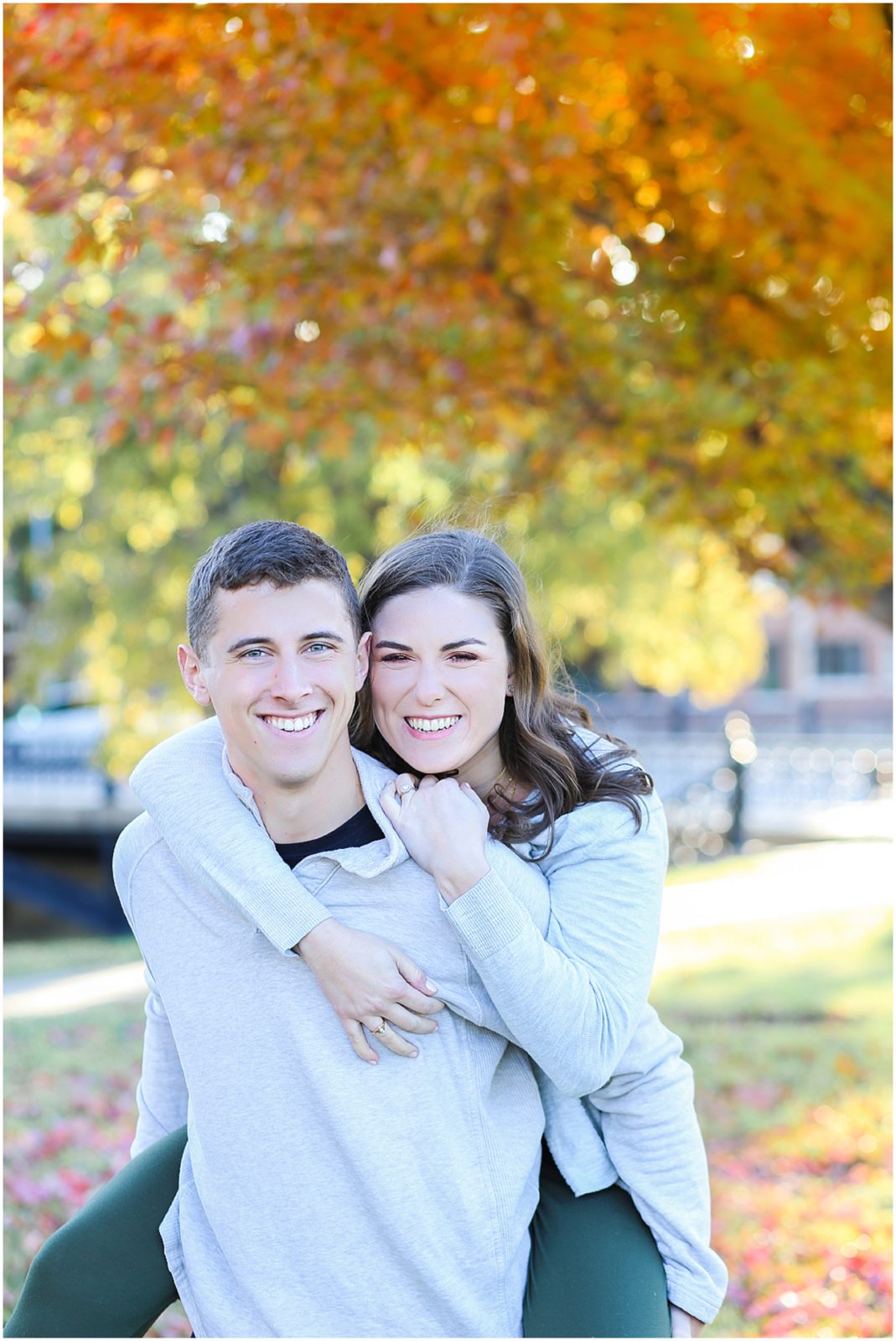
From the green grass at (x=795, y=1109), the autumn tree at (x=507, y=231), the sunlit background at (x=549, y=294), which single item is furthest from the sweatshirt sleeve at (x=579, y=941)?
the green grass at (x=795, y=1109)

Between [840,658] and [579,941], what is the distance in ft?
104

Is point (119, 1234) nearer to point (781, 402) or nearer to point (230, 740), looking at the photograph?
point (230, 740)

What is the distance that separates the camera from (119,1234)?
7.91 ft

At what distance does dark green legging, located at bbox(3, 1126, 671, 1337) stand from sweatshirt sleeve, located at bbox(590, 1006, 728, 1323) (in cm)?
5

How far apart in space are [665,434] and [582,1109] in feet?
13.6

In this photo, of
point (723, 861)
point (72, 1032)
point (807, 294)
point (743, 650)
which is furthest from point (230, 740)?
point (743, 650)

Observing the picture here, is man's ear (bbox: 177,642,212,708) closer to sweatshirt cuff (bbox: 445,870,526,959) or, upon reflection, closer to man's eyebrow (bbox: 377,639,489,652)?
man's eyebrow (bbox: 377,639,489,652)

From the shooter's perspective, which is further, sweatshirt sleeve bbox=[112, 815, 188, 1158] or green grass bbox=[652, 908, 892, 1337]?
green grass bbox=[652, 908, 892, 1337]

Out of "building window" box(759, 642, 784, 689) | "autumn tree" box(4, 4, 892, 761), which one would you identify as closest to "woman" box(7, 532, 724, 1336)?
"autumn tree" box(4, 4, 892, 761)

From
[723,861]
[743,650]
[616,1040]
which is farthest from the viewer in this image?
[743,650]

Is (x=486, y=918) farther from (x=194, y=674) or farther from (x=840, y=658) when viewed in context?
(x=840, y=658)

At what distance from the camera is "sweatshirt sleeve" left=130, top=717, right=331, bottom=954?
7.17 feet

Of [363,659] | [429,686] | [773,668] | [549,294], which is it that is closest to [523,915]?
[429,686]

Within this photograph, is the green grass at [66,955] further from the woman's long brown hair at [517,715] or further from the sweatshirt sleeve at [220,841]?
the woman's long brown hair at [517,715]
